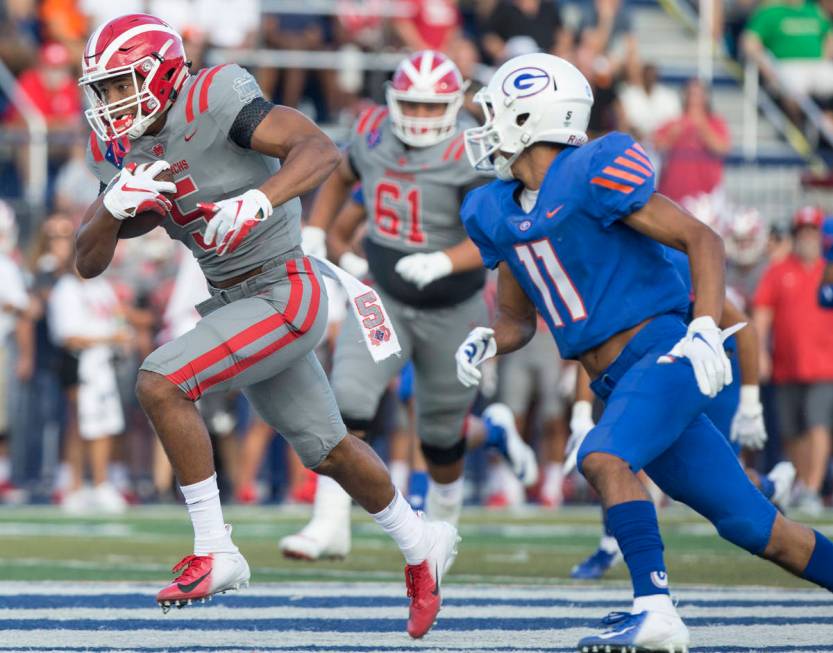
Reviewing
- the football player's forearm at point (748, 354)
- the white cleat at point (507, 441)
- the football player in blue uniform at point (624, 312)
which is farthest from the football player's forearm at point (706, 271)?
the white cleat at point (507, 441)

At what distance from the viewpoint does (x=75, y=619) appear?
5.20 m

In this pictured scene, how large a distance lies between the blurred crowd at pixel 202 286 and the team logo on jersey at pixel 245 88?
5.62m

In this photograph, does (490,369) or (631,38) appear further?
(631,38)

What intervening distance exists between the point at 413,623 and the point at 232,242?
121 centimetres

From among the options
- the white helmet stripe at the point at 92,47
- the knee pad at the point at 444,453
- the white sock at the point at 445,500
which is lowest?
the white sock at the point at 445,500

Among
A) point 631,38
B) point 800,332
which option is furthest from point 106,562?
point 631,38

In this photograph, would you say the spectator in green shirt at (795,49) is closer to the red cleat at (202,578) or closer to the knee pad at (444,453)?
the knee pad at (444,453)

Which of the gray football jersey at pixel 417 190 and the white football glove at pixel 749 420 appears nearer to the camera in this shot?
the white football glove at pixel 749 420

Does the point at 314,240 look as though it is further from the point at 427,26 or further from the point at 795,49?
the point at 795,49

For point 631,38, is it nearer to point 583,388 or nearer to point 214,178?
point 583,388

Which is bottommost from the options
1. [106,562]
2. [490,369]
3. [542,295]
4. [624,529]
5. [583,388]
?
[490,369]

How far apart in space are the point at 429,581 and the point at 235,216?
1.32 metres

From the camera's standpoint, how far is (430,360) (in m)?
7.32

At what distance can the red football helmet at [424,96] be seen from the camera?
24.3ft
